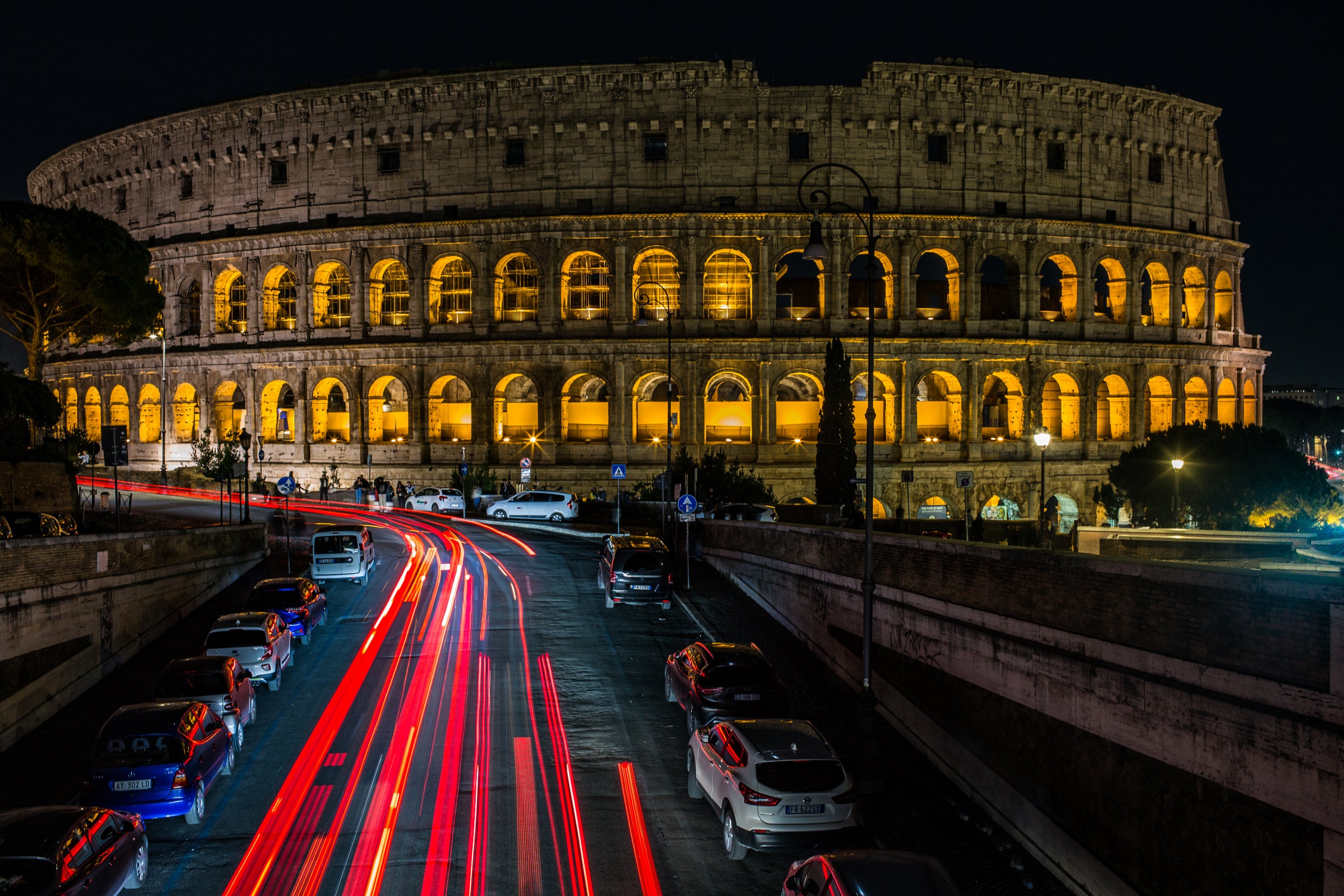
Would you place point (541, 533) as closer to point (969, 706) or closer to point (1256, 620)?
point (969, 706)

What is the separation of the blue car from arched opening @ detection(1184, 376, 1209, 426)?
55965 mm

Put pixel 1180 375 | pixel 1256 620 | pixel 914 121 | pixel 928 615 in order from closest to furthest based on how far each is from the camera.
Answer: pixel 1256 620 → pixel 928 615 → pixel 914 121 → pixel 1180 375

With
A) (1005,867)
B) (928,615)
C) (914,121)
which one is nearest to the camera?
(1005,867)

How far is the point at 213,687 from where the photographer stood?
14.6 metres

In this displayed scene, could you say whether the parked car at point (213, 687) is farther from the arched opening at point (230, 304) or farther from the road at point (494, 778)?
the arched opening at point (230, 304)

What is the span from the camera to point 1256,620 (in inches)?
418

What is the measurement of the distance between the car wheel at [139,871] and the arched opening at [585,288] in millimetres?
41403

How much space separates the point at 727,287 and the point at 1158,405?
1050 inches

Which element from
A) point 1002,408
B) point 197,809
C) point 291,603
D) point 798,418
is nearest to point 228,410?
point 798,418

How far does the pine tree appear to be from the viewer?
38.3m

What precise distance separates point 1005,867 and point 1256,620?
16.1 feet

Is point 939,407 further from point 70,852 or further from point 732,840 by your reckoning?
point 70,852

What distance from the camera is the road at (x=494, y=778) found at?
1089cm

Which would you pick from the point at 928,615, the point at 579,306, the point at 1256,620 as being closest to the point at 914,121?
the point at 579,306
